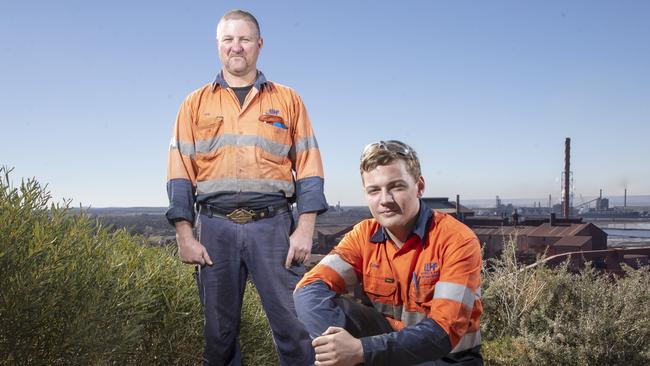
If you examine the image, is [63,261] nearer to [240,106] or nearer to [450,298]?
[240,106]

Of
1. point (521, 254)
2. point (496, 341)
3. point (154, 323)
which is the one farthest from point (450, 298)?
point (521, 254)

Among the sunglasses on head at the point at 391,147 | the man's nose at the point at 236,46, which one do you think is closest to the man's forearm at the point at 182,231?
the man's nose at the point at 236,46

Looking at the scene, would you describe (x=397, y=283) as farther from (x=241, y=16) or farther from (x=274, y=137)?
(x=241, y=16)

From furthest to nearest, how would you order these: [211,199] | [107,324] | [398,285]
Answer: [107,324], [211,199], [398,285]

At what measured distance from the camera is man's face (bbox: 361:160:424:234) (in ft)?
8.80

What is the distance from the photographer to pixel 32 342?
12.3 ft

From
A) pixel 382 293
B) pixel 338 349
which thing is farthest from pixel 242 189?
pixel 338 349

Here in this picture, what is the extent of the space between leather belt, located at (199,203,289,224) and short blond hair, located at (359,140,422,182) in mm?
1085

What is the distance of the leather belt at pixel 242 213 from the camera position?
369 cm

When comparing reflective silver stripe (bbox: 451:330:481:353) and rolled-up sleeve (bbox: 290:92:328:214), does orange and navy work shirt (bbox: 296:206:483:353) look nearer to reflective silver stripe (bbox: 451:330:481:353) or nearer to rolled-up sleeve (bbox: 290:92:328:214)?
reflective silver stripe (bbox: 451:330:481:353)

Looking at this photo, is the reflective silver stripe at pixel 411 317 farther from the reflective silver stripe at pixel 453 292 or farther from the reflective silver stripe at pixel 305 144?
the reflective silver stripe at pixel 305 144

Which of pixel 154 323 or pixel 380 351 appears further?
pixel 154 323

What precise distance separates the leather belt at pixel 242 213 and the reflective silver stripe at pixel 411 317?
1209 millimetres

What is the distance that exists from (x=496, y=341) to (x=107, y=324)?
16.3ft
